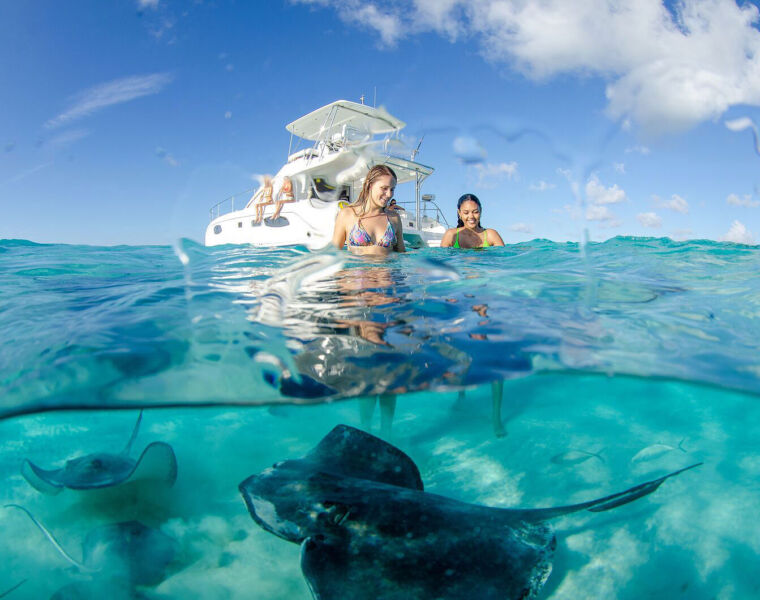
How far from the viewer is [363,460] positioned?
320 cm

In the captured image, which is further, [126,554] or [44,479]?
[44,479]

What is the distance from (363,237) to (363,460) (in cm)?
477

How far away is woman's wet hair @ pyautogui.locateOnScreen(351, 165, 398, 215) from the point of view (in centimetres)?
688

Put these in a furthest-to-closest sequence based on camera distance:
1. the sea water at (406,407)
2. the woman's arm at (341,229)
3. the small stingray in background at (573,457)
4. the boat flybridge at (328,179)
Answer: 1. the boat flybridge at (328,179)
2. the woman's arm at (341,229)
3. the small stingray in background at (573,457)
4. the sea water at (406,407)

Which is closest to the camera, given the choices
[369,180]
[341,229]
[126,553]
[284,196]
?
[126,553]

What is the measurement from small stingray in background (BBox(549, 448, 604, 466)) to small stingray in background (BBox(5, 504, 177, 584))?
11.8ft

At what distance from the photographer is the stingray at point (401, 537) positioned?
1.94m

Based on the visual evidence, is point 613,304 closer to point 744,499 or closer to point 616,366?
point 616,366

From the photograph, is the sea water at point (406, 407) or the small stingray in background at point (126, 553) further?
the sea water at point (406, 407)

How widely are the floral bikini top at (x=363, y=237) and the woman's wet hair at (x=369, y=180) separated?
246mm

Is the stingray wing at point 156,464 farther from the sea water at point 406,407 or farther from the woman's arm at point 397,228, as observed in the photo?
the woman's arm at point 397,228

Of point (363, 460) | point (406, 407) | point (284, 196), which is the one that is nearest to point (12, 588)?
point (363, 460)

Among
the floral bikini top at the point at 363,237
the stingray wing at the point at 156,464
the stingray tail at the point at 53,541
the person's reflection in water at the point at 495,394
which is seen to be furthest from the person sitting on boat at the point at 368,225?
the stingray tail at the point at 53,541

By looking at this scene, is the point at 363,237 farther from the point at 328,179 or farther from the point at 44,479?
the point at 328,179
